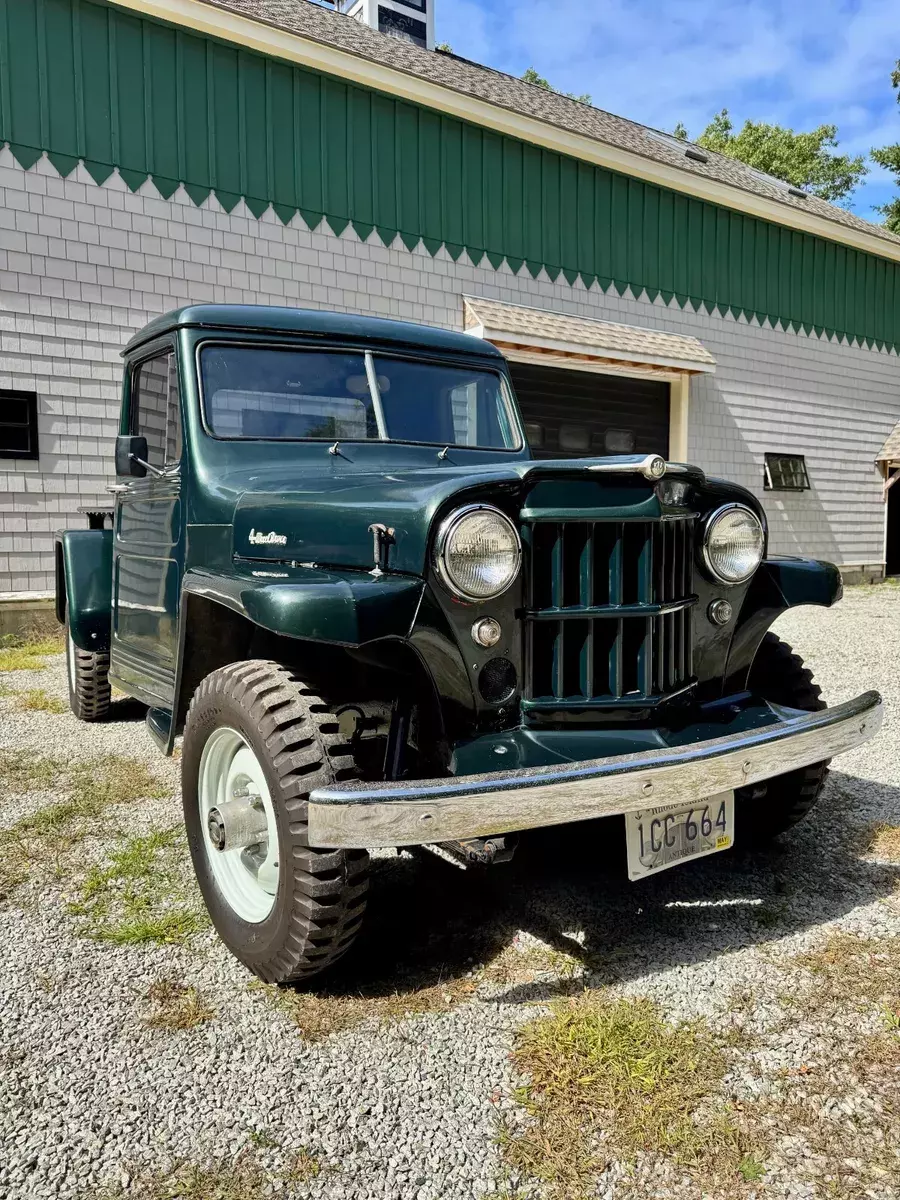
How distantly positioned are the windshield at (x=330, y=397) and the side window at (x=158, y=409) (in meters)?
0.19

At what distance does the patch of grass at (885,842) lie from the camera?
322 centimetres

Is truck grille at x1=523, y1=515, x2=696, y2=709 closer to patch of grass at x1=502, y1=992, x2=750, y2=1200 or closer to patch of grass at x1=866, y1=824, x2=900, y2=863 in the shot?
patch of grass at x1=502, y1=992, x2=750, y2=1200

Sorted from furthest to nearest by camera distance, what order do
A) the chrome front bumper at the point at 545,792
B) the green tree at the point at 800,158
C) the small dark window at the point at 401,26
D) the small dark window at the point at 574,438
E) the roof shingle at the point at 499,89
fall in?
1. the green tree at the point at 800,158
2. the small dark window at the point at 401,26
3. the small dark window at the point at 574,438
4. the roof shingle at the point at 499,89
5. the chrome front bumper at the point at 545,792

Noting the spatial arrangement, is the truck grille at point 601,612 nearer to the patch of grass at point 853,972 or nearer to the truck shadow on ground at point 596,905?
the truck shadow on ground at point 596,905

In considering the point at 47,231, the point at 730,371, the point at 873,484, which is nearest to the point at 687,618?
the point at 47,231

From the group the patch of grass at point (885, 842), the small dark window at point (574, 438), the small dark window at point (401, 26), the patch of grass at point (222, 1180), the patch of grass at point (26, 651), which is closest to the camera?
the patch of grass at point (222, 1180)

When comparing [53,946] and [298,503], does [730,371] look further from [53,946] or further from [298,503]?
[53,946]

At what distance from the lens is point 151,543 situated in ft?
12.1

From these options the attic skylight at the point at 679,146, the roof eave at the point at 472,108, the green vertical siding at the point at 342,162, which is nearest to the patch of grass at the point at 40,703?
the green vertical siding at the point at 342,162

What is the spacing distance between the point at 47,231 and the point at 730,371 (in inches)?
356

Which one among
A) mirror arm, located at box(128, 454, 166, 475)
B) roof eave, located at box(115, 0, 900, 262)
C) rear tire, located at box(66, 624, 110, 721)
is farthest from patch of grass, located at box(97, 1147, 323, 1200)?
roof eave, located at box(115, 0, 900, 262)

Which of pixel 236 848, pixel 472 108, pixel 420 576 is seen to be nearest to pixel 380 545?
pixel 420 576

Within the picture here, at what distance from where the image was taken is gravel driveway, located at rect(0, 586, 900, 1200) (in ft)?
5.61

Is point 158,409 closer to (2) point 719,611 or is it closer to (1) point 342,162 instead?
(2) point 719,611
